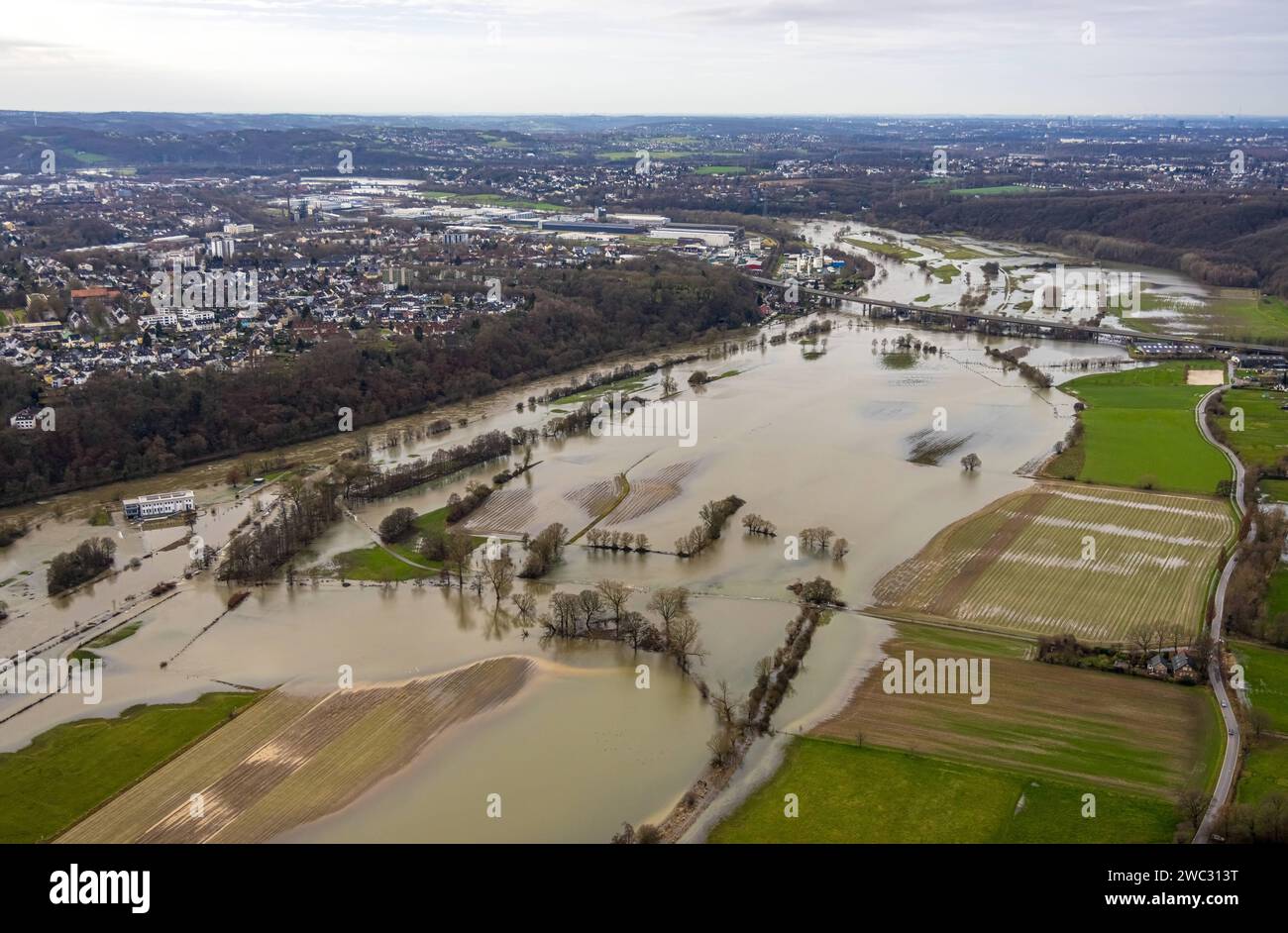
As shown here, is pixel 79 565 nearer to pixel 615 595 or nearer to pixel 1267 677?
pixel 615 595

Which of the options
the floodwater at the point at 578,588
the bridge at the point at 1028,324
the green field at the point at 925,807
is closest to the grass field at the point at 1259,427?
the floodwater at the point at 578,588

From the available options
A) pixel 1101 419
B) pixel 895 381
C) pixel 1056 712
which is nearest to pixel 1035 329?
pixel 895 381

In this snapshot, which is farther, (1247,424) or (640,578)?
(1247,424)

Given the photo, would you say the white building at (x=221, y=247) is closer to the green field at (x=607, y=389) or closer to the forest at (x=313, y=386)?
the forest at (x=313, y=386)

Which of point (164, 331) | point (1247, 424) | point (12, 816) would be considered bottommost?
point (12, 816)
